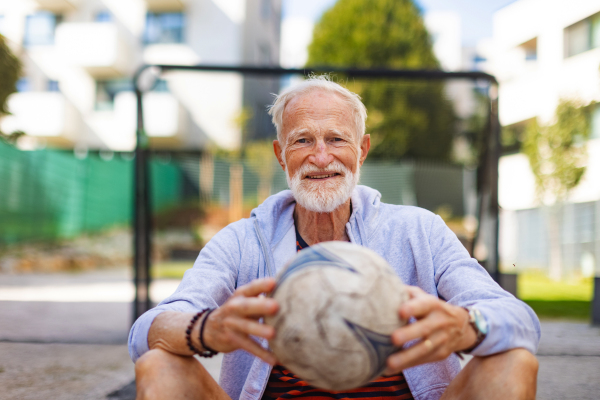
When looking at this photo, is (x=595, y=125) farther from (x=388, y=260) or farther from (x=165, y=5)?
(x=165, y=5)

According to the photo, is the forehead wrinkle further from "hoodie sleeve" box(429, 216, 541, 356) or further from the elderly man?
"hoodie sleeve" box(429, 216, 541, 356)

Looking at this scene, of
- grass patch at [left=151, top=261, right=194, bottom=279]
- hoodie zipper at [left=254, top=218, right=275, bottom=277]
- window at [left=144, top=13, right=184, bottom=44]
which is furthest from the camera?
window at [left=144, top=13, right=184, bottom=44]

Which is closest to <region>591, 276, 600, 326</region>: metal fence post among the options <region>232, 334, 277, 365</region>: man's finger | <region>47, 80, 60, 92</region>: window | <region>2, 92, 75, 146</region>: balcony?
<region>232, 334, 277, 365</region>: man's finger

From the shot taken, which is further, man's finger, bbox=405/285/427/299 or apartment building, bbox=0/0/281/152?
apartment building, bbox=0/0/281/152

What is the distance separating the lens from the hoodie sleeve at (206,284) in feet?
5.61

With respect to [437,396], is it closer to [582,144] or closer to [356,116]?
[356,116]

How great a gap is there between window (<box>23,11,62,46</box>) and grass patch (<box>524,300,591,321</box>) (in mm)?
17753

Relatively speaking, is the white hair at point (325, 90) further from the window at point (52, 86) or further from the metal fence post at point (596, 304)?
the window at point (52, 86)

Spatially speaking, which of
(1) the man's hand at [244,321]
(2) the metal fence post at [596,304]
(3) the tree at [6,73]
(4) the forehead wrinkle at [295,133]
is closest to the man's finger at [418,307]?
(1) the man's hand at [244,321]

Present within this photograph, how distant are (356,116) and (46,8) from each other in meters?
18.6

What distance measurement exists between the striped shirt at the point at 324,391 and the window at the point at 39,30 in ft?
61.2

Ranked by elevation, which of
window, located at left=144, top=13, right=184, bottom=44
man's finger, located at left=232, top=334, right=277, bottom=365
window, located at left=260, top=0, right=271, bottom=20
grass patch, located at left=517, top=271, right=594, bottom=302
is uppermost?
window, located at left=260, top=0, right=271, bottom=20

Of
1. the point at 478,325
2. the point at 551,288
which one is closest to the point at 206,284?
the point at 478,325

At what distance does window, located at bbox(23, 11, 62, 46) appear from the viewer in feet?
55.4
